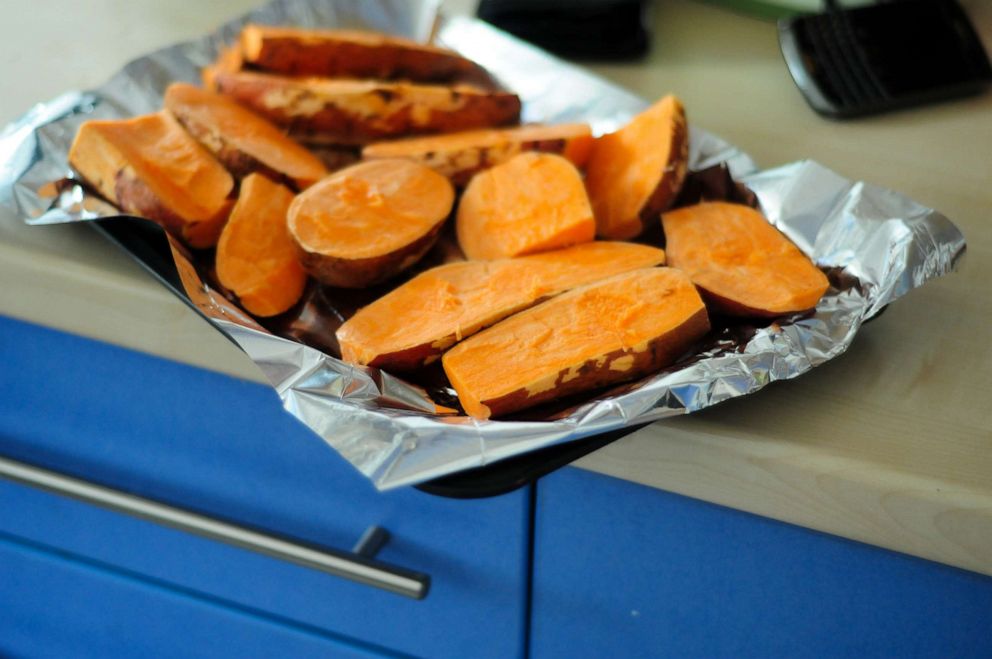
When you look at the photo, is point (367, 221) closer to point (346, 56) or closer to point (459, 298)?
point (459, 298)

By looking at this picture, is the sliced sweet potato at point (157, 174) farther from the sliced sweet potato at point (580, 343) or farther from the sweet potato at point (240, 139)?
the sliced sweet potato at point (580, 343)

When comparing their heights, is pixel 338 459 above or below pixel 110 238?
below

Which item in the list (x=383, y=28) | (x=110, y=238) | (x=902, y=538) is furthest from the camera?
(x=383, y=28)

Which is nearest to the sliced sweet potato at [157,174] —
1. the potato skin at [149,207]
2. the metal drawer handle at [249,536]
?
the potato skin at [149,207]

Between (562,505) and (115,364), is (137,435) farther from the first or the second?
(562,505)

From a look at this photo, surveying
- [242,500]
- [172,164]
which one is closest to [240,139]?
[172,164]

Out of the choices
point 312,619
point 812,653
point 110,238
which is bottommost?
point 312,619

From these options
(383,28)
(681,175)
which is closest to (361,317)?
(681,175)

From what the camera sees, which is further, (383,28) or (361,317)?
(383,28)
